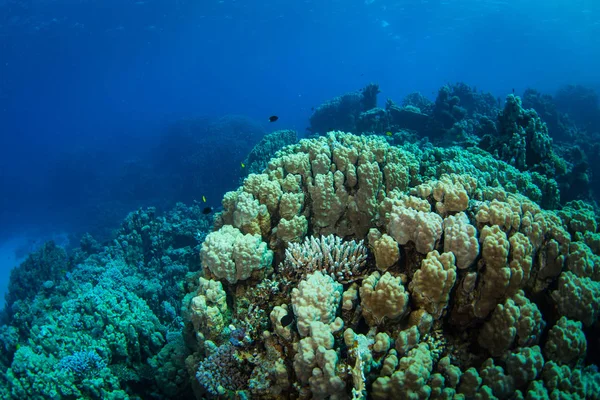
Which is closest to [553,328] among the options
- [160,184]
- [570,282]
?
[570,282]

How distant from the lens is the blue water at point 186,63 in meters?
26.4

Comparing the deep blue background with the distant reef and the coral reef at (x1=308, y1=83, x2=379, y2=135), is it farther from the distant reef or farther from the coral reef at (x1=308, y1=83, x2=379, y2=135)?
the distant reef

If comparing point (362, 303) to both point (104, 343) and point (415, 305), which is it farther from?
point (104, 343)

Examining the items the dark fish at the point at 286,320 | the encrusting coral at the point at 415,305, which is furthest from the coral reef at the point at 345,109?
the dark fish at the point at 286,320

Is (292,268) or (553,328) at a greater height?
(292,268)

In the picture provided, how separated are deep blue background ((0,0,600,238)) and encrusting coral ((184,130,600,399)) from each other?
1790 cm

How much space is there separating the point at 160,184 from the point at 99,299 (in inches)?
766

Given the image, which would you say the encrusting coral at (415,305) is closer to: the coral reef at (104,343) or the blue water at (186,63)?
the coral reef at (104,343)

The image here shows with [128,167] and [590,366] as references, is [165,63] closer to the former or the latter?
[128,167]

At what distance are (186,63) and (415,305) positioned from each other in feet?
352

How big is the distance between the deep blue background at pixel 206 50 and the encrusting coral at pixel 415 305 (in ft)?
58.7

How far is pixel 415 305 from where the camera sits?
9.84 ft

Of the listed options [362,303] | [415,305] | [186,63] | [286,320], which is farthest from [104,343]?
[186,63]

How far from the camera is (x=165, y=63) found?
287ft
